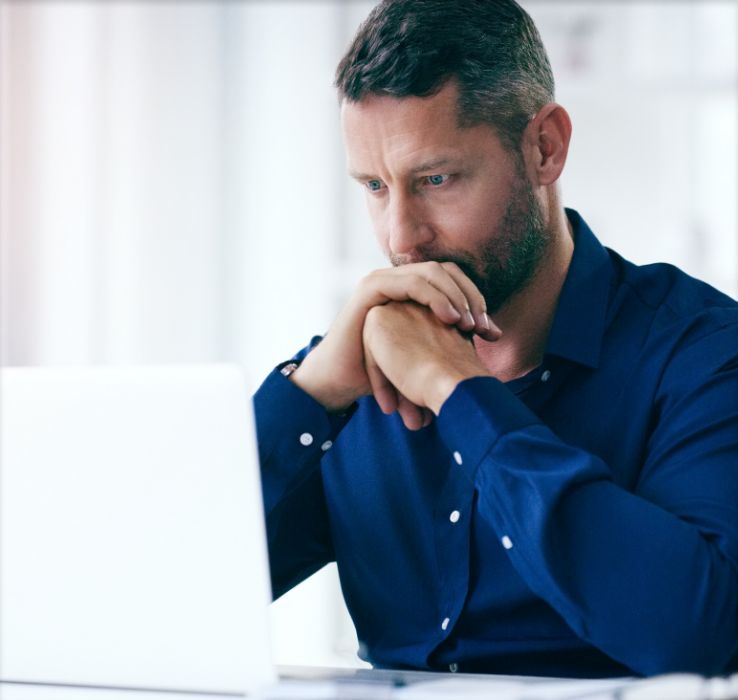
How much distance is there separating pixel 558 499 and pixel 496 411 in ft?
0.34

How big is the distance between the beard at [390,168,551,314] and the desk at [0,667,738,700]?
0.52 meters

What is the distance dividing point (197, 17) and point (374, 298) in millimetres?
2388

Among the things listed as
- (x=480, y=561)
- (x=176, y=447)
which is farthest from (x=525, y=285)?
(x=176, y=447)

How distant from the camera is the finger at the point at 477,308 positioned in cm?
115

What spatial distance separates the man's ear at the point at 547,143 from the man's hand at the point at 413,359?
315 millimetres

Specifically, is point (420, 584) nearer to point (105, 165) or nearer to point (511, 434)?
point (511, 434)

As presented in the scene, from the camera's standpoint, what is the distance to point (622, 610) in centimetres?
93

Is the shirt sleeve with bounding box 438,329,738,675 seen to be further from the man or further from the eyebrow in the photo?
the eyebrow

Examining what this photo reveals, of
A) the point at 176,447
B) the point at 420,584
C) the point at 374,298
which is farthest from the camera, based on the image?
the point at 420,584

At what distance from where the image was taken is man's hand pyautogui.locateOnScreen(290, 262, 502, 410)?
1125mm

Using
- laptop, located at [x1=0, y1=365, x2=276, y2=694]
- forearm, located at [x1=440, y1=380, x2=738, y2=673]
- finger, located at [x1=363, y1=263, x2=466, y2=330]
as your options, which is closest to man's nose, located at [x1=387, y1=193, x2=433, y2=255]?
finger, located at [x1=363, y1=263, x2=466, y2=330]

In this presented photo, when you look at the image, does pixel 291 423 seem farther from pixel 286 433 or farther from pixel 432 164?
pixel 432 164

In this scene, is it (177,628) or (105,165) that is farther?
(105,165)

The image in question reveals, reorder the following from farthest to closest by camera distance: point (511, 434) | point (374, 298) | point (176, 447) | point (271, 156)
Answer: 1. point (271, 156)
2. point (374, 298)
3. point (511, 434)
4. point (176, 447)
